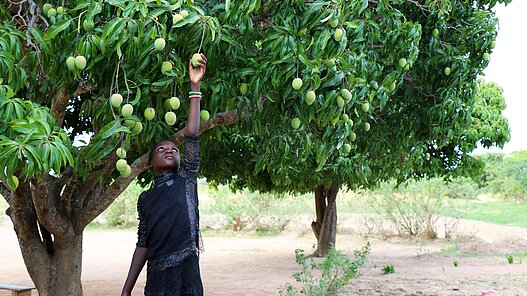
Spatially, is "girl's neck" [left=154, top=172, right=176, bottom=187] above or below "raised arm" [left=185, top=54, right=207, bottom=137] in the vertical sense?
below

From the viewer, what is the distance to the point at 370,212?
22.8 metres

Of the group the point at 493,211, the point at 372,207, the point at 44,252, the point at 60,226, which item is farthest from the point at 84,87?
the point at 493,211

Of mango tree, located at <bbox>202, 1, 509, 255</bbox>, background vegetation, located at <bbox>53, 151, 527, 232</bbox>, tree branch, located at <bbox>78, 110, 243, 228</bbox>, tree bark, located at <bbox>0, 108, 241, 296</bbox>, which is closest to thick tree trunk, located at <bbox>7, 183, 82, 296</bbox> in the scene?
tree bark, located at <bbox>0, 108, 241, 296</bbox>

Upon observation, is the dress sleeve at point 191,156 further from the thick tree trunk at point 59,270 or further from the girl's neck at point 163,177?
the thick tree trunk at point 59,270

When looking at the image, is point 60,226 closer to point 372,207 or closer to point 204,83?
point 204,83

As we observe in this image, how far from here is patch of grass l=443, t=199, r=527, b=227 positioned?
21452mm

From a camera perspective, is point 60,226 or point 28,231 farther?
point 28,231

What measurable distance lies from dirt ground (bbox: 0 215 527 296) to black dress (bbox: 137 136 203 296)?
6097 mm

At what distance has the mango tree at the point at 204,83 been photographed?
9.08 feet

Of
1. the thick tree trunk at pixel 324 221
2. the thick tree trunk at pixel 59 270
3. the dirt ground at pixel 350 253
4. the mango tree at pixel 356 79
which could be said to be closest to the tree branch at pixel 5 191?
the thick tree trunk at pixel 59 270

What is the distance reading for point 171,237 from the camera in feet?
9.52

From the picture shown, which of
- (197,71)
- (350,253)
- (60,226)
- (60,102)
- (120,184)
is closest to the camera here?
(197,71)

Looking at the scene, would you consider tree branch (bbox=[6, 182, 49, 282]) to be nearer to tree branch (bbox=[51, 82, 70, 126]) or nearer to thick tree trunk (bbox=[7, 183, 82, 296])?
thick tree trunk (bbox=[7, 183, 82, 296])

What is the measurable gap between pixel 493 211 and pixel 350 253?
49.0ft
